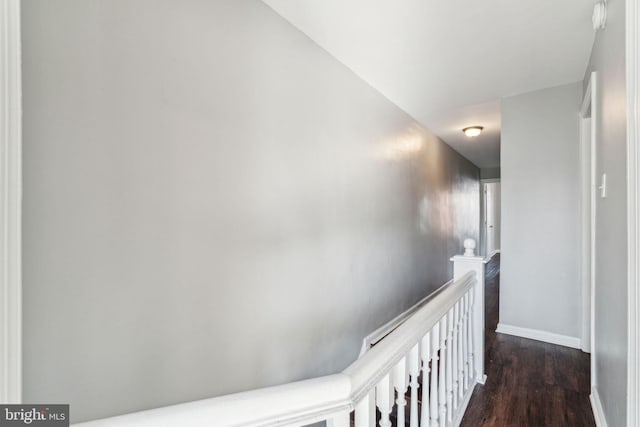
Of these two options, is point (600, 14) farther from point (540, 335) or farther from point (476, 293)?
point (540, 335)

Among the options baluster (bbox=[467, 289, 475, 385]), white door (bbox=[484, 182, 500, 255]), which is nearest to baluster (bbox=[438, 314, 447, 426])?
baluster (bbox=[467, 289, 475, 385])

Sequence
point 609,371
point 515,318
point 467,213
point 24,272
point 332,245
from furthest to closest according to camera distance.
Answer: point 467,213 → point 515,318 → point 332,245 → point 609,371 → point 24,272

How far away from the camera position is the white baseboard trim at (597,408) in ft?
5.23

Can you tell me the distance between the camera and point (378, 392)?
876 millimetres

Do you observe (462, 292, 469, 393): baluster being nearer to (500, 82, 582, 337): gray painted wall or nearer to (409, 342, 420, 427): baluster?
(409, 342, 420, 427): baluster

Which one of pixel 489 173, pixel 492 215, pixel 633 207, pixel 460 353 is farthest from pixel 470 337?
pixel 492 215

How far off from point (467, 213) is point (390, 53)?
4.96 meters

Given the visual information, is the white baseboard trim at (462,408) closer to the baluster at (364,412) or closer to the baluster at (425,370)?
the baluster at (425,370)

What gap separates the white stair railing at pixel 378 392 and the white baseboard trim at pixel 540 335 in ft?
4.50

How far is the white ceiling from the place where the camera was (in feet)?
5.69

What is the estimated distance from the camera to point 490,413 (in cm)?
178
